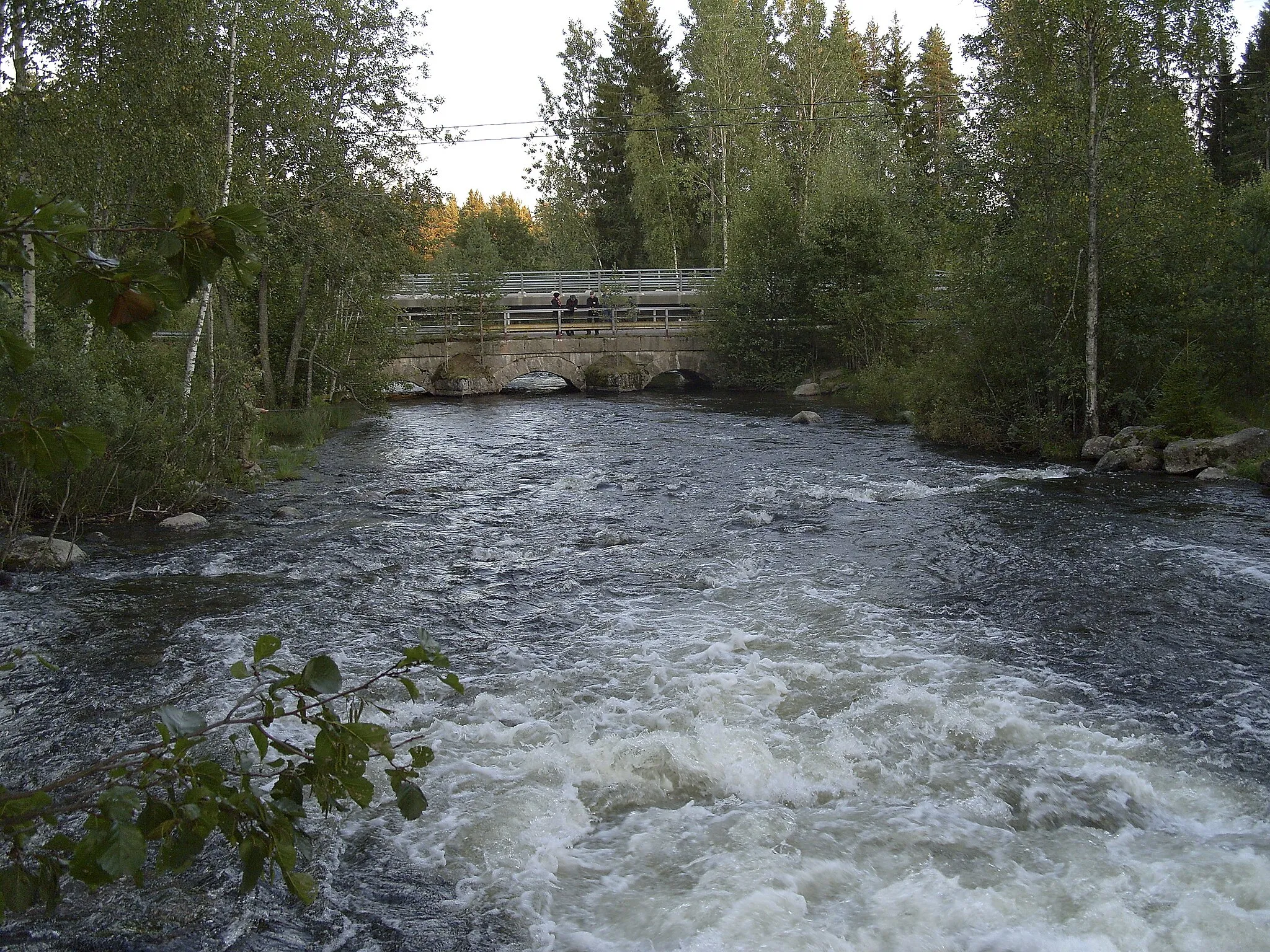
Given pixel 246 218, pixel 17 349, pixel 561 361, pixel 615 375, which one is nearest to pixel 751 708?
pixel 246 218

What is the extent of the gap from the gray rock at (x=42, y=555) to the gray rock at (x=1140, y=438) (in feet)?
54.5

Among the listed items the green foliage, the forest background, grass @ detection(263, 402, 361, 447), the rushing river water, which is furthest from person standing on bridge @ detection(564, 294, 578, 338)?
the rushing river water

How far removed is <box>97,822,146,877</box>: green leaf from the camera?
195cm

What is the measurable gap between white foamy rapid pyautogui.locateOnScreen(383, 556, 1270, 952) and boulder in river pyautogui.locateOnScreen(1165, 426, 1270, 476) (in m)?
10.1

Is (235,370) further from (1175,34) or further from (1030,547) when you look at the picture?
(1175,34)

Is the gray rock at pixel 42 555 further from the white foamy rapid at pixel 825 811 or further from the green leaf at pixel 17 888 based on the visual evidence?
the green leaf at pixel 17 888

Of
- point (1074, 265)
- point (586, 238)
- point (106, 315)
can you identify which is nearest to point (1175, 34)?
point (1074, 265)

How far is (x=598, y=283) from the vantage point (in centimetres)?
4516

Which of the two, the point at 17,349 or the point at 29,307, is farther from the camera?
the point at 29,307

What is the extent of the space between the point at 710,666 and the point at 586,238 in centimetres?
5231

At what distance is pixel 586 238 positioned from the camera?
191 feet

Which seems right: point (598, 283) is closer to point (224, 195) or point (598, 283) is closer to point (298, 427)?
point (298, 427)

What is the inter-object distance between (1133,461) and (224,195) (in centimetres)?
1624

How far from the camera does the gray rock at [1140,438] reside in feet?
56.6
